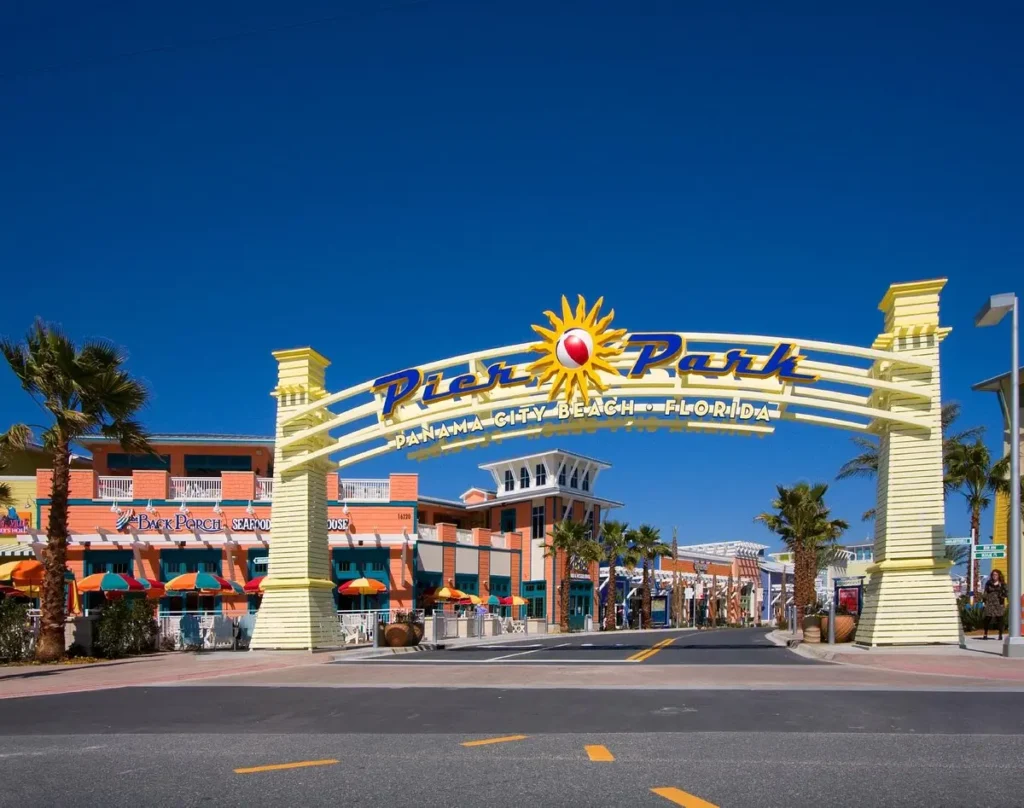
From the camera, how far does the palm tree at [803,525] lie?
45125 millimetres

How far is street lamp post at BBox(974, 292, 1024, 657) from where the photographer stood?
1761cm

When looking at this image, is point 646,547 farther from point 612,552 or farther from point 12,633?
point 12,633

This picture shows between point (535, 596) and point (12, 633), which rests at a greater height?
Result: point (12, 633)

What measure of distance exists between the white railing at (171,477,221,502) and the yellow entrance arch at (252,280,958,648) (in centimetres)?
1623

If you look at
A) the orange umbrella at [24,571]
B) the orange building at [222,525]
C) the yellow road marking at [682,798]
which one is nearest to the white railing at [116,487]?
the orange building at [222,525]

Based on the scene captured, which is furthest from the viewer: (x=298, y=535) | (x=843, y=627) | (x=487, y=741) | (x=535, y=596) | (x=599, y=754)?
(x=535, y=596)

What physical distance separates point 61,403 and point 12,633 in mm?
5857

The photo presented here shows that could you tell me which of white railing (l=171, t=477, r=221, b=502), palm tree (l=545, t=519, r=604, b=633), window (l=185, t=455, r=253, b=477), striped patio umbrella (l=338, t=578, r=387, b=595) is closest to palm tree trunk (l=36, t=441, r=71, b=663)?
striped patio umbrella (l=338, t=578, r=387, b=595)

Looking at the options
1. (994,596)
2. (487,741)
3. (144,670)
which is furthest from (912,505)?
(144,670)

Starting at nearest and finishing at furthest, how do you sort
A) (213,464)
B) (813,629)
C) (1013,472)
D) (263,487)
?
(1013,472), (813,629), (263,487), (213,464)

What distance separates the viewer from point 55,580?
959 inches

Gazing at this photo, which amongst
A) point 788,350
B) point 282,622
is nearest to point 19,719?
point 282,622

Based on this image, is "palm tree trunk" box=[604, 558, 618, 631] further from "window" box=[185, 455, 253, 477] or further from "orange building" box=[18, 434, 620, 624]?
"window" box=[185, 455, 253, 477]

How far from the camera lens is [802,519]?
47.1 m
